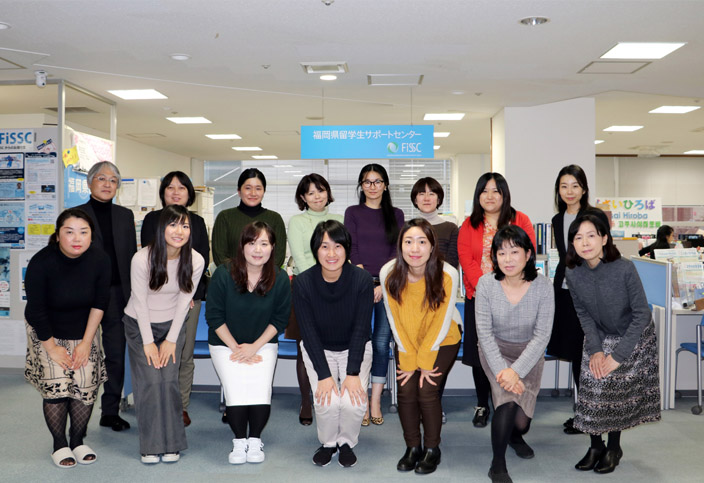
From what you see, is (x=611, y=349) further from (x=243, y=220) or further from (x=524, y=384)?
(x=243, y=220)

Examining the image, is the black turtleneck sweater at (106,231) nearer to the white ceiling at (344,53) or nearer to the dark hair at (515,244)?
the white ceiling at (344,53)

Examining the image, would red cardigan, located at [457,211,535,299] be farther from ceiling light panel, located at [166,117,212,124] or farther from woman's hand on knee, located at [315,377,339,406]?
ceiling light panel, located at [166,117,212,124]

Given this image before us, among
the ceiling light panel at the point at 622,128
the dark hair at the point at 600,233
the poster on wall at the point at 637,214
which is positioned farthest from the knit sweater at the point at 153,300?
the poster on wall at the point at 637,214

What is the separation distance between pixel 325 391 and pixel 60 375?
1.30 metres

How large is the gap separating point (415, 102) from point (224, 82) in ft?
7.54

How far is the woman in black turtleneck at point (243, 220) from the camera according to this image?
11.8ft

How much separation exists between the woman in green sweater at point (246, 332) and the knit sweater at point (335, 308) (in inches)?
7.0

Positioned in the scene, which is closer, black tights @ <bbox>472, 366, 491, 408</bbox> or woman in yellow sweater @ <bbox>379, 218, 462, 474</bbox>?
woman in yellow sweater @ <bbox>379, 218, 462, 474</bbox>

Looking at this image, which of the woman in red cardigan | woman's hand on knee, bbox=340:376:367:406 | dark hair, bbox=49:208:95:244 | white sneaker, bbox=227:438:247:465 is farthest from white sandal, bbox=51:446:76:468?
the woman in red cardigan

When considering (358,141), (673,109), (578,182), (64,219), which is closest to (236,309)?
(64,219)

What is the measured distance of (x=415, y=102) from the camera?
689 centimetres

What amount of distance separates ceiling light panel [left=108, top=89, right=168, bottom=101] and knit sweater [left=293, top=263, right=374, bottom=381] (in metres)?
4.13

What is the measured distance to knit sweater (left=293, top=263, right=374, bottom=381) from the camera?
295 centimetres

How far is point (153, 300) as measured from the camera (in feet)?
9.86
